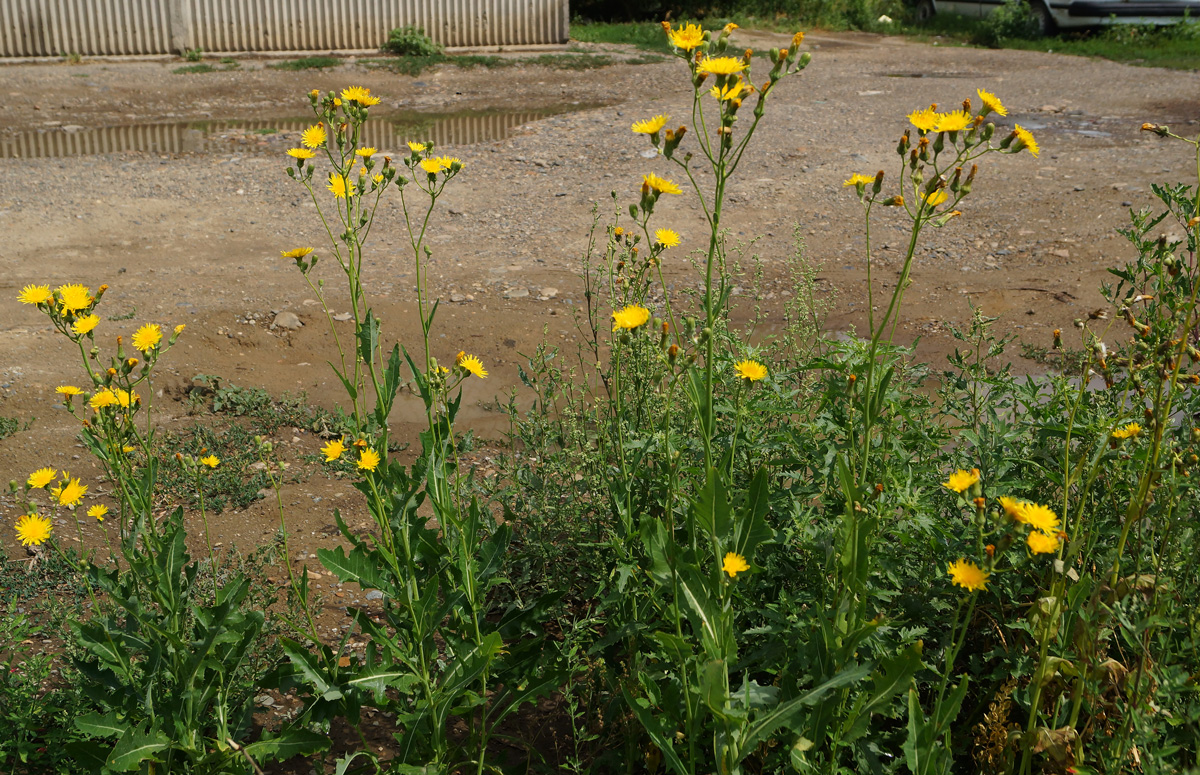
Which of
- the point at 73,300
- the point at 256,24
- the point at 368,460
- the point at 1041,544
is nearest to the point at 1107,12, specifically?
the point at 256,24

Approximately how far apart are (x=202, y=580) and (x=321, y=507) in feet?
2.11

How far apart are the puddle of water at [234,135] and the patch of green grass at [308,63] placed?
8.53 feet

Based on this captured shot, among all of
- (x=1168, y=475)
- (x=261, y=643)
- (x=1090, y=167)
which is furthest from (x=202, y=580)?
(x=1090, y=167)

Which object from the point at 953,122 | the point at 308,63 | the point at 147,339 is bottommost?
the point at 147,339

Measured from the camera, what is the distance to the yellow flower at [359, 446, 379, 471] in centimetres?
181

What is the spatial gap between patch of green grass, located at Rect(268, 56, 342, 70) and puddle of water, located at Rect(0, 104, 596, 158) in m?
2.60

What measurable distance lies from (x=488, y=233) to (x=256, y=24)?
28.6ft

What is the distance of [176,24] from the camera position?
1223 centimetres

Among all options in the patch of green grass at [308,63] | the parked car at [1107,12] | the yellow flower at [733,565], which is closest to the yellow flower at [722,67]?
the yellow flower at [733,565]

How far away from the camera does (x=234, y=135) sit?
8.40 metres

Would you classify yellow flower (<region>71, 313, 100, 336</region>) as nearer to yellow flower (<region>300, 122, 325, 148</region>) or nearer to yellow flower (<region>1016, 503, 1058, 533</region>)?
yellow flower (<region>300, 122, 325, 148</region>)

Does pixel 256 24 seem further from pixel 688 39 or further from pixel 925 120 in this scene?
pixel 925 120

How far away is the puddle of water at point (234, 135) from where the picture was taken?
7.99 meters

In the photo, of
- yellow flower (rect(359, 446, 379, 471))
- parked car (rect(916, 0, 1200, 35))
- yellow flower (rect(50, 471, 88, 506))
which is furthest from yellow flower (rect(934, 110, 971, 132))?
parked car (rect(916, 0, 1200, 35))
